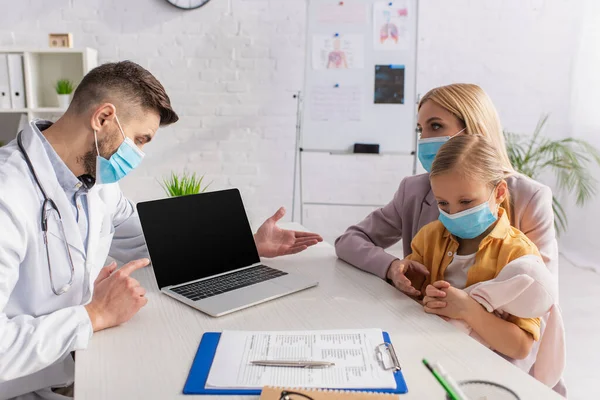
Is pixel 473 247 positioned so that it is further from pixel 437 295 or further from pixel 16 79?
pixel 16 79

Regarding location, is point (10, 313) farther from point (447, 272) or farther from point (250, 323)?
point (447, 272)

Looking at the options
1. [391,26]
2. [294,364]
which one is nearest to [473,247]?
[294,364]

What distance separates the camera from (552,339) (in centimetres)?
117

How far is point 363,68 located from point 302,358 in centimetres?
280

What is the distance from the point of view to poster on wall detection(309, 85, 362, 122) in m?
3.47

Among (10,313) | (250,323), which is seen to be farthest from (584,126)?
(10,313)

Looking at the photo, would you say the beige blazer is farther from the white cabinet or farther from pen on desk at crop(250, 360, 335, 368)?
the white cabinet

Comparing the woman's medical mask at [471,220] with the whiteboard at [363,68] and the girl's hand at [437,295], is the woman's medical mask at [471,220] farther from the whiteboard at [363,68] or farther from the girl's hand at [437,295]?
the whiteboard at [363,68]

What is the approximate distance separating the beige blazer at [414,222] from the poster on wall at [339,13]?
2102mm

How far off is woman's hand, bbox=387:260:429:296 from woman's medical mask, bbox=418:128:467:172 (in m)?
0.30

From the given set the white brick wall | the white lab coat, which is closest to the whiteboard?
the white brick wall

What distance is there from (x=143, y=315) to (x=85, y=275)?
0.17 metres

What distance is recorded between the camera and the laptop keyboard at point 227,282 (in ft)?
4.04

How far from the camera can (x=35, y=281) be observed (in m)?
1.08
